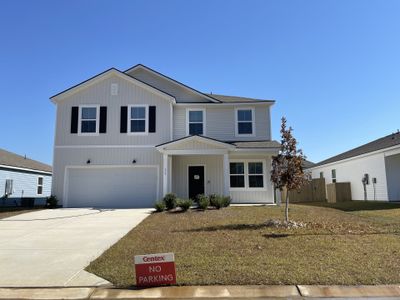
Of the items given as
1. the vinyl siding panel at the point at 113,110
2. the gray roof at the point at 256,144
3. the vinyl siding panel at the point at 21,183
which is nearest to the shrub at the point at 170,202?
the vinyl siding panel at the point at 113,110

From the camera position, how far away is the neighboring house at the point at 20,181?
76.0ft

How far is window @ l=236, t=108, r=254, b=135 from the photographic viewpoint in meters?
20.7

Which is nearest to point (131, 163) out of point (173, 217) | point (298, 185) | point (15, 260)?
point (173, 217)

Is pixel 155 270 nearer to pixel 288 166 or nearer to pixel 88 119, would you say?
pixel 288 166

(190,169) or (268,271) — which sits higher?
(190,169)

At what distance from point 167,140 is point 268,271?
546 inches

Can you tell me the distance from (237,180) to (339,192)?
9.01 meters

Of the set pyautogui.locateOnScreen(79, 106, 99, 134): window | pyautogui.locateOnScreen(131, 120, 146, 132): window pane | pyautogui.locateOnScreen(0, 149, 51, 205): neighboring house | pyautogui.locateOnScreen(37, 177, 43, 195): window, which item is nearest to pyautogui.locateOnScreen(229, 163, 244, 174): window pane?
pyautogui.locateOnScreen(131, 120, 146, 132): window pane

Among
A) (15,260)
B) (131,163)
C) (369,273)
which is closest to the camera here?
(369,273)

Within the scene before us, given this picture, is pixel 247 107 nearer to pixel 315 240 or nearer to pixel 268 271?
pixel 315 240

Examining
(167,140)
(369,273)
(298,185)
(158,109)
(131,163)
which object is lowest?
(369,273)

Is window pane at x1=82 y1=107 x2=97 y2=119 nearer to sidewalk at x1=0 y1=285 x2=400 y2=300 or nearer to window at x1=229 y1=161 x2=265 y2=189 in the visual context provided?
window at x1=229 y1=161 x2=265 y2=189

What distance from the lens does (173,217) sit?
13.4m

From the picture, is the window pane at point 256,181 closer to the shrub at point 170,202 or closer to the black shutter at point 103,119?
the shrub at point 170,202
